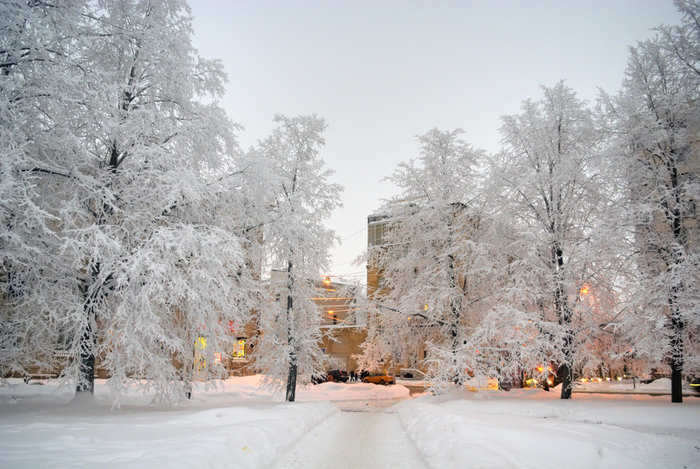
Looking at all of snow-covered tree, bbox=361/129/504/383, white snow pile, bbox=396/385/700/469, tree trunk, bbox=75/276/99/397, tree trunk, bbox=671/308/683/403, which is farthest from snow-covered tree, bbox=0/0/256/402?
tree trunk, bbox=671/308/683/403

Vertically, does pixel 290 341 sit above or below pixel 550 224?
below

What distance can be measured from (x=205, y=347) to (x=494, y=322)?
31.4 ft

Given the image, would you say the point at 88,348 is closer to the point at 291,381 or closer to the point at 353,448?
the point at 353,448

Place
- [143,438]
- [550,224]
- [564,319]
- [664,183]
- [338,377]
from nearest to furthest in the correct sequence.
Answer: [143,438] → [664,183] → [564,319] → [550,224] → [338,377]

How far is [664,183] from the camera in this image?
570 inches

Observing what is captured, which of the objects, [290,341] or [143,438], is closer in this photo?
[143,438]

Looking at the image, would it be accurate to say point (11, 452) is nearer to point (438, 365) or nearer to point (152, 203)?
point (152, 203)

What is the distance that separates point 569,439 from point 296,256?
1060cm

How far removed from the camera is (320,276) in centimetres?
1759

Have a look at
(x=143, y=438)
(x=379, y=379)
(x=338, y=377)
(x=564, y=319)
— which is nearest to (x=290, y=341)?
(x=143, y=438)

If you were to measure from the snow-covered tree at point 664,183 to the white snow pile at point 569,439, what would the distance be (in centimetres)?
222

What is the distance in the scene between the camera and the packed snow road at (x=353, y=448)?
713 cm

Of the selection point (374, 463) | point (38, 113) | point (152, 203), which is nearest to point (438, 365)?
point (374, 463)

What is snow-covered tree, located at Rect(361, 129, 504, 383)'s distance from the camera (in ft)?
56.9
